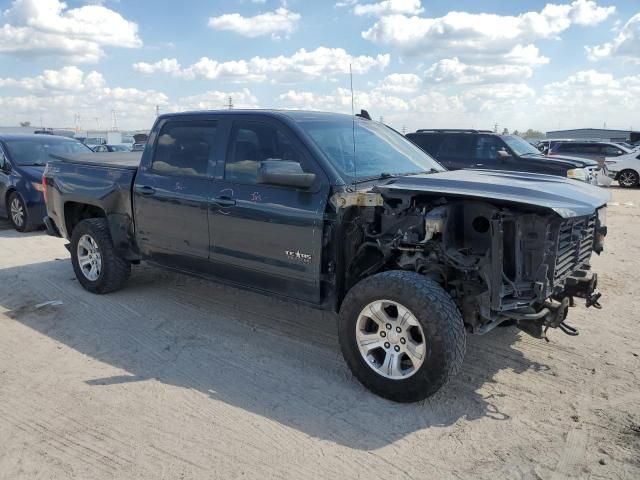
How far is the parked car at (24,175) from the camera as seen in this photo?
9.57 meters

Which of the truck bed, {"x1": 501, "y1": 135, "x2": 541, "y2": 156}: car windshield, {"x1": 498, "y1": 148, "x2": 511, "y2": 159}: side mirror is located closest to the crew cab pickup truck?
the truck bed

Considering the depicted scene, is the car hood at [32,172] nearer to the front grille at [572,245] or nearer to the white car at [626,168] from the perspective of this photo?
the front grille at [572,245]

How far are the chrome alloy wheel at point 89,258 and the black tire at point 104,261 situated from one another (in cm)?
3

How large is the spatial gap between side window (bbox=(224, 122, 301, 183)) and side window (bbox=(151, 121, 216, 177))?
24cm

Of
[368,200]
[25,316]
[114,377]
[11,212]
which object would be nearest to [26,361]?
[114,377]

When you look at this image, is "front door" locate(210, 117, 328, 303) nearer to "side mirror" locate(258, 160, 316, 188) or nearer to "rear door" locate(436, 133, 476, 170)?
"side mirror" locate(258, 160, 316, 188)

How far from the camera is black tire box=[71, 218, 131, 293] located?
5.70m

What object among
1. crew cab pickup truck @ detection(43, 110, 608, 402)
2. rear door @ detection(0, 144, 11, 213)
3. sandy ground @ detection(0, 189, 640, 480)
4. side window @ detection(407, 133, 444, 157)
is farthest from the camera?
side window @ detection(407, 133, 444, 157)

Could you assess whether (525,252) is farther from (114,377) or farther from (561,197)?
(114,377)

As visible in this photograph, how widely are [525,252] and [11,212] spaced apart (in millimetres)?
9488

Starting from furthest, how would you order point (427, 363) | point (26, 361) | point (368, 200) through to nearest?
point (26, 361), point (368, 200), point (427, 363)

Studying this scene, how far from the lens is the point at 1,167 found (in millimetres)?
10148

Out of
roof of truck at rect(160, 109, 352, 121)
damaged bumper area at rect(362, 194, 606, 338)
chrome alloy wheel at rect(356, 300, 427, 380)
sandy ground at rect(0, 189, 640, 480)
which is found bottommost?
sandy ground at rect(0, 189, 640, 480)

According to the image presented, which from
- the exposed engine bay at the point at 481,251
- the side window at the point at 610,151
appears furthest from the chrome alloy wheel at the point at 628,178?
the exposed engine bay at the point at 481,251
